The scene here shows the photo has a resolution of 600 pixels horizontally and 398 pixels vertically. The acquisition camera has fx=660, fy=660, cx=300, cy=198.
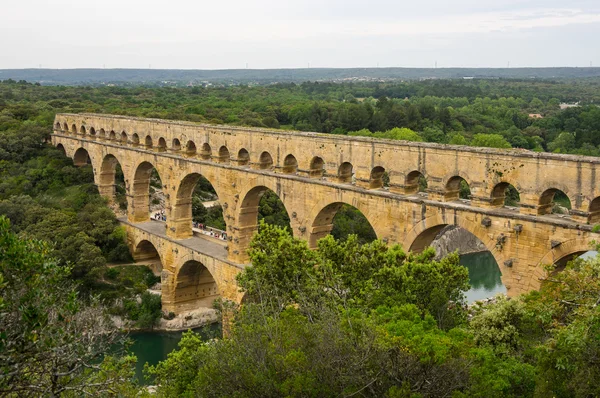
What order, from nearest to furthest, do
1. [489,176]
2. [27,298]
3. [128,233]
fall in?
[27,298] → [489,176] → [128,233]

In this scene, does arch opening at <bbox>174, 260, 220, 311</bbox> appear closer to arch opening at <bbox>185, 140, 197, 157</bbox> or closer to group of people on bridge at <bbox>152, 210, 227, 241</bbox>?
group of people on bridge at <bbox>152, 210, 227, 241</bbox>

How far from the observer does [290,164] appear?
74.6 feet

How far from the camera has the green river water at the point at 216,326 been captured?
27219 millimetres

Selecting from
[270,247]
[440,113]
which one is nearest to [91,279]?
[270,247]

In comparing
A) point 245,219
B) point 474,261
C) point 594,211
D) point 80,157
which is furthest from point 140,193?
point 594,211

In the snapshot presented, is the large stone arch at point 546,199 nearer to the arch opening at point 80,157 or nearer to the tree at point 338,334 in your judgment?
the tree at point 338,334

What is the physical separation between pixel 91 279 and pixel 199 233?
535 centimetres

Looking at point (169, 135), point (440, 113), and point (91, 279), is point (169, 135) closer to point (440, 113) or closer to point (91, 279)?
point (91, 279)

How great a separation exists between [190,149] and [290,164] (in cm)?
733

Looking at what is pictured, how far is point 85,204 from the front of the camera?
36531mm

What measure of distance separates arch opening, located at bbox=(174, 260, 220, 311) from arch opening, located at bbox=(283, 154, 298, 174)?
26.5 feet

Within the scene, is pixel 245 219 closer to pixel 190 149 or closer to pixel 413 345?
pixel 190 149

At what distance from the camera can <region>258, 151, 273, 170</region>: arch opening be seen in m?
24.0

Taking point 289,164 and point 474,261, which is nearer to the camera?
point 289,164
